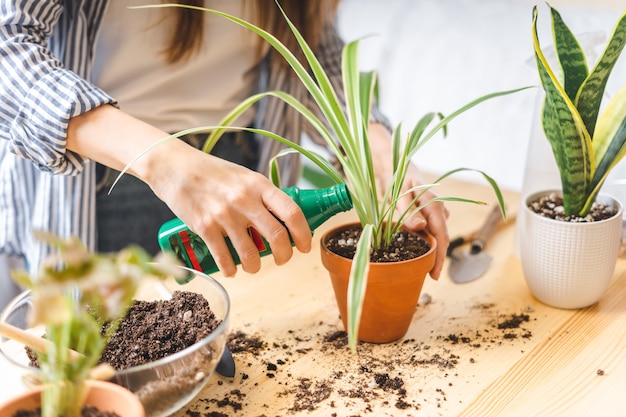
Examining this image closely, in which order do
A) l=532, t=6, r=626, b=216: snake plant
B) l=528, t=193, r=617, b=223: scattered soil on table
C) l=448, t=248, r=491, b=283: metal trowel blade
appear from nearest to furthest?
l=532, t=6, r=626, b=216: snake plant
l=528, t=193, r=617, b=223: scattered soil on table
l=448, t=248, r=491, b=283: metal trowel blade

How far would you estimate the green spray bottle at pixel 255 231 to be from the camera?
854mm

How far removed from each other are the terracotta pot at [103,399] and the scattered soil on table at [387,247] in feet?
1.22

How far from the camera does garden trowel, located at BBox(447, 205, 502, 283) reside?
3.62ft

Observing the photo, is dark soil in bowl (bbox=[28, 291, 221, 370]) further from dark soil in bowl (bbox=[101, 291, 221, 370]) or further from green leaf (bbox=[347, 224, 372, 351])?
green leaf (bbox=[347, 224, 372, 351])

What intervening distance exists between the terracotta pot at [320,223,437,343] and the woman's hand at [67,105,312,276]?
8 cm

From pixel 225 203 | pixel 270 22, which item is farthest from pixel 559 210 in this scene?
pixel 270 22

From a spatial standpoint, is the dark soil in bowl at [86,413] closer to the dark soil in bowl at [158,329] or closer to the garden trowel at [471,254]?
the dark soil in bowl at [158,329]

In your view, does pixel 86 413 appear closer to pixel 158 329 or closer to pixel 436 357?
pixel 158 329

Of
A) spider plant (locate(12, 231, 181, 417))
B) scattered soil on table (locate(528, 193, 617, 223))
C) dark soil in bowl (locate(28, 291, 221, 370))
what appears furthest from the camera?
scattered soil on table (locate(528, 193, 617, 223))

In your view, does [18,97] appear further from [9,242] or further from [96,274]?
[96,274]

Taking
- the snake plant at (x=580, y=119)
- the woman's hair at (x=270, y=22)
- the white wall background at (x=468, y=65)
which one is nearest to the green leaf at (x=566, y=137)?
the snake plant at (x=580, y=119)

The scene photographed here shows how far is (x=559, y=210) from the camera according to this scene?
3.29 feet

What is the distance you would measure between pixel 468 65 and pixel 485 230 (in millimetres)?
1108

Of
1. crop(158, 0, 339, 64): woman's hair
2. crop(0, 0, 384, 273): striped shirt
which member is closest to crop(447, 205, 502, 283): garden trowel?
crop(0, 0, 384, 273): striped shirt
